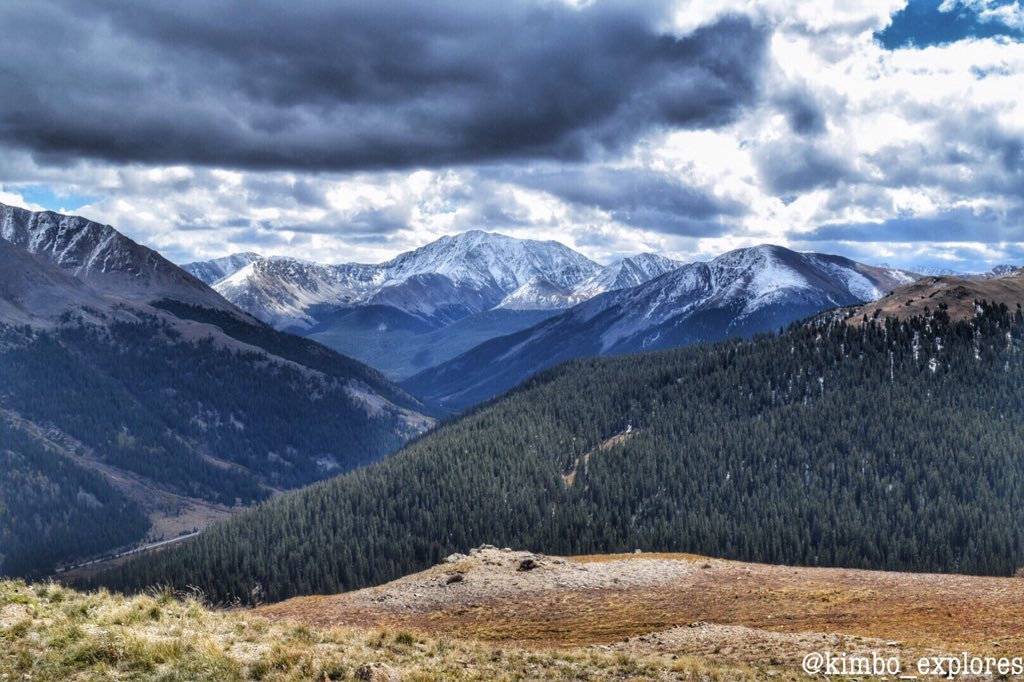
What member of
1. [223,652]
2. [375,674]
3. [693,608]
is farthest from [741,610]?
[223,652]

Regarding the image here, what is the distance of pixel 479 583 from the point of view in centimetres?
6450

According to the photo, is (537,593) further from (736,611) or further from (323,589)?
(323,589)

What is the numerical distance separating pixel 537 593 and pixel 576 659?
24.8 metres

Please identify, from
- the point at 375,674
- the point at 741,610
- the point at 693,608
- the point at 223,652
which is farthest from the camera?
the point at 693,608

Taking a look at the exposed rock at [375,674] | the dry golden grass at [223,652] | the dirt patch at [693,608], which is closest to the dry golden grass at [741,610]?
the dirt patch at [693,608]

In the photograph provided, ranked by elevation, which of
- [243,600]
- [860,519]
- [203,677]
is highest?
[203,677]

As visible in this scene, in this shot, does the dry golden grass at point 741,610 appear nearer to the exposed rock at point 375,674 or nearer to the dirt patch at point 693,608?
the dirt patch at point 693,608

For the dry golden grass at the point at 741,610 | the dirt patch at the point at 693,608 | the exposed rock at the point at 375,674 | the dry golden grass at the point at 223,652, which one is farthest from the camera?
the dry golden grass at the point at 741,610

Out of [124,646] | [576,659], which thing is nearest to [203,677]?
[124,646]

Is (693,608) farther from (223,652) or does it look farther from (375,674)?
(223,652)

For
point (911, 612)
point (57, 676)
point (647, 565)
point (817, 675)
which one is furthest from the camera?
point (647, 565)

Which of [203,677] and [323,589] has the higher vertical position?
[203,677]

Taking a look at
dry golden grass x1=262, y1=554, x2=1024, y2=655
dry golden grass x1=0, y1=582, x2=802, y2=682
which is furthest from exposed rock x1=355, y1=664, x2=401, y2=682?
dry golden grass x1=262, y1=554, x2=1024, y2=655

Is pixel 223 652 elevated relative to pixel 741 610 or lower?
elevated
